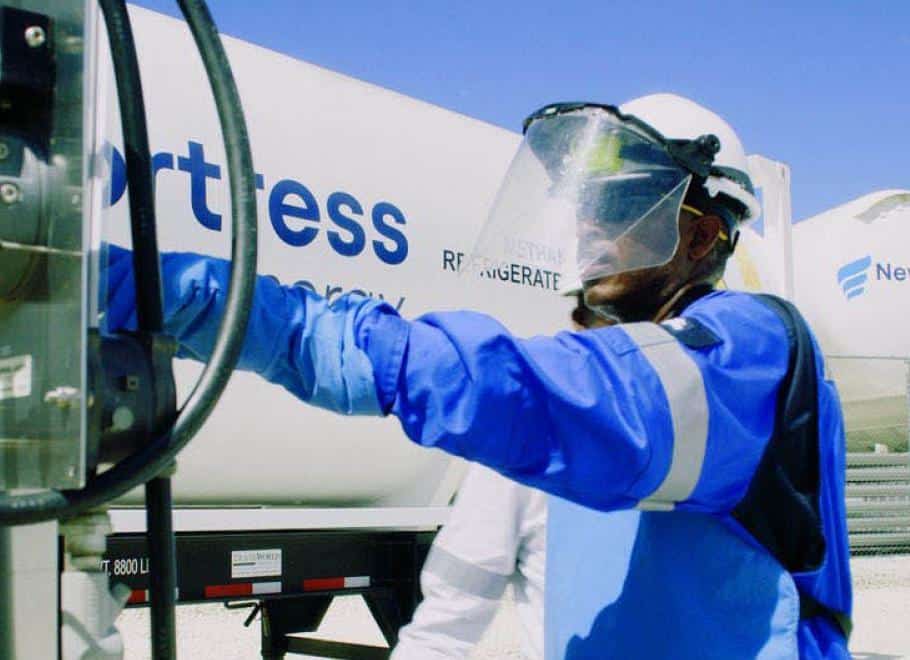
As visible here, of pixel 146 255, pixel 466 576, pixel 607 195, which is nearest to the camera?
pixel 146 255

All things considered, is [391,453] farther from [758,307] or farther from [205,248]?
[758,307]

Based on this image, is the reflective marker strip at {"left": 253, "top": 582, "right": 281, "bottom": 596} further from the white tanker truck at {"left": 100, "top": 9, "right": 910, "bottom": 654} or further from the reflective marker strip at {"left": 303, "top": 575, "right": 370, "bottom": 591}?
the reflective marker strip at {"left": 303, "top": 575, "right": 370, "bottom": 591}

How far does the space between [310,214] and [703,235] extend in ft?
7.02

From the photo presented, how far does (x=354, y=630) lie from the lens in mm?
7809

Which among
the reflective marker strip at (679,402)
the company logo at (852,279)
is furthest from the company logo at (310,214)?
the company logo at (852,279)

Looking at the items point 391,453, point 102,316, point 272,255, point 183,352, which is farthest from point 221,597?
point 102,316

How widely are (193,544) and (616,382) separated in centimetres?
276

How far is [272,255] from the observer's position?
383 centimetres

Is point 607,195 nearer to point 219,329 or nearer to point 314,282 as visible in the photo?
point 219,329

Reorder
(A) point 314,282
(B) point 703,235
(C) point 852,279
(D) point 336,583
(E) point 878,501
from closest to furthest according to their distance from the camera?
(B) point 703,235
(A) point 314,282
(D) point 336,583
(C) point 852,279
(E) point 878,501

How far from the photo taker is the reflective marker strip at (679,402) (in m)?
1.43

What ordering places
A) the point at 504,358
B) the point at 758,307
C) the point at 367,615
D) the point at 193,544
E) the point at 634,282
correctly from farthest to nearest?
the point at 367,615, the point at 193,544, the point at 634,282, the point at 758,307, the point at 504,358

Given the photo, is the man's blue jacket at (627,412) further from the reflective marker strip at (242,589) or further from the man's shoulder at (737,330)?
the reflective marker strip at (242,589)

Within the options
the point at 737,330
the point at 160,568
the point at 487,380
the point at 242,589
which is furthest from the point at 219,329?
the point at 242,589
